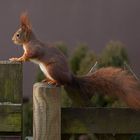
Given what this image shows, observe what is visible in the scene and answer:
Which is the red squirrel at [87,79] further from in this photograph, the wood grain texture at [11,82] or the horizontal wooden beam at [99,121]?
the wood grain texture at [11,82]

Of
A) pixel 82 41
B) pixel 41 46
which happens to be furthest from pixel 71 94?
pixel 82 41

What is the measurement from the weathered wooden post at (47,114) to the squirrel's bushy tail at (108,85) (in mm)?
183

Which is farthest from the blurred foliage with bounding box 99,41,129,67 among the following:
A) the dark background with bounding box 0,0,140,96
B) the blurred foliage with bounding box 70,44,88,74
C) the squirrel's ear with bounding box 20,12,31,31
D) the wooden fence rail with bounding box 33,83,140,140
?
the wooden fence rail with bounding box 33,83,140,140

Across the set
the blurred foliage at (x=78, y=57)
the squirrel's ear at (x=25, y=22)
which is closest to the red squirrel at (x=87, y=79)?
the squirrel's ear at (x=25, y=22)

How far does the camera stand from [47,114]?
227 cm

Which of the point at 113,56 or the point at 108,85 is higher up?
the point at 113,56

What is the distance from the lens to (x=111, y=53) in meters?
5.40

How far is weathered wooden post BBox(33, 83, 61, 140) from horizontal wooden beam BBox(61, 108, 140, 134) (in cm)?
7

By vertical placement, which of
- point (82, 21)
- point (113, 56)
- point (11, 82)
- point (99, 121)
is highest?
point (82, 21)

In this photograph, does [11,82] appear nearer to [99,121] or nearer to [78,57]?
[99,121]

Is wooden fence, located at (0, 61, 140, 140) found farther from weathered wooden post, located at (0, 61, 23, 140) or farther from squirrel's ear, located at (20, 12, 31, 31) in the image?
squirrel's ear, located at (20, 12, 31, 31)

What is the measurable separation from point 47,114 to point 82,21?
15.5ft

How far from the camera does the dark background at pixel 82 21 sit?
6.86m

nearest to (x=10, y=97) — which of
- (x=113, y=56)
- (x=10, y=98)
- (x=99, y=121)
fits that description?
(x=10, y=98)
